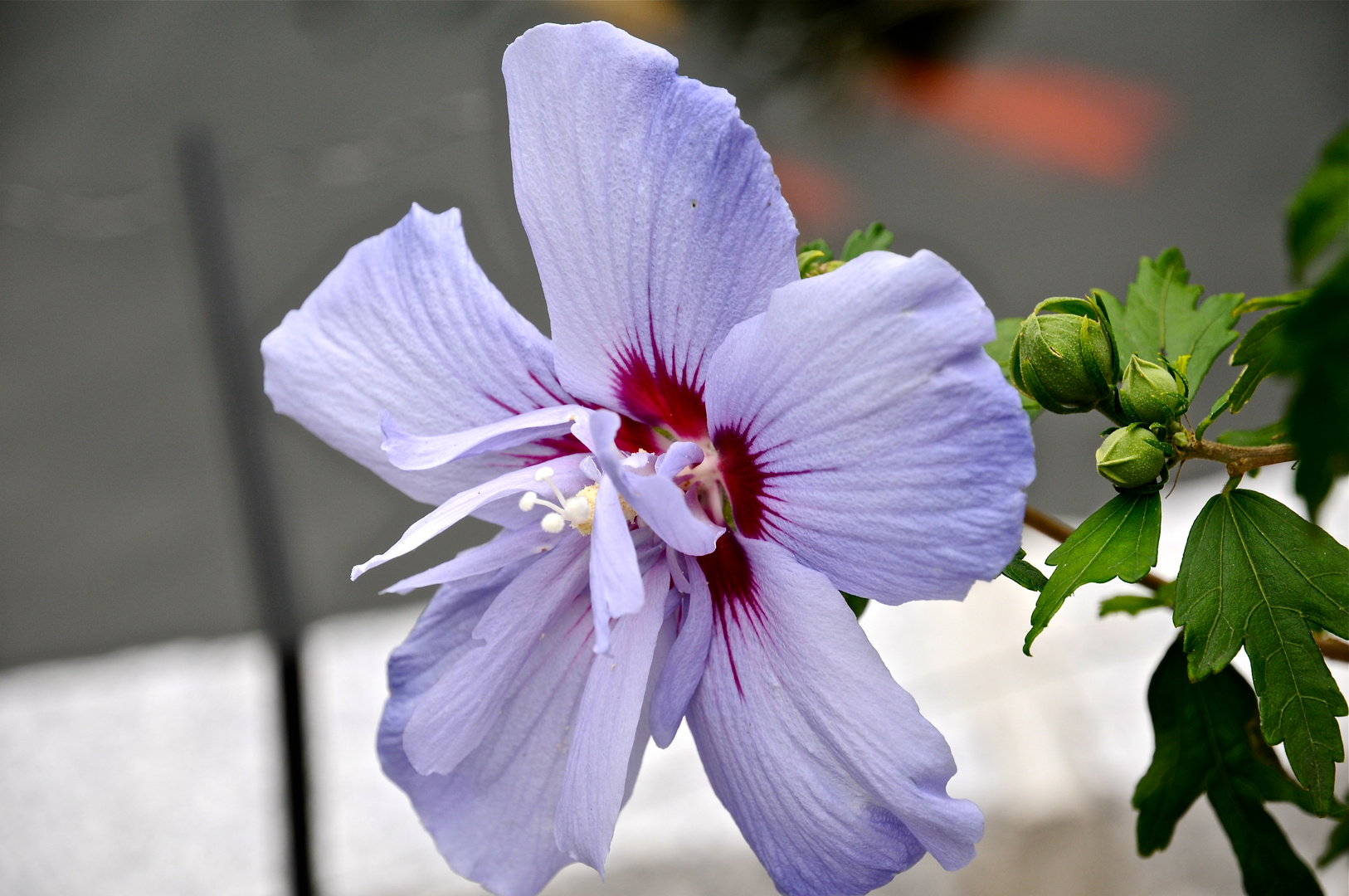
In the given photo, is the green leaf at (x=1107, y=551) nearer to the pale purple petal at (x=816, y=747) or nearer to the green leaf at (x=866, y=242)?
the pale purple petal at (x=816, y=747)

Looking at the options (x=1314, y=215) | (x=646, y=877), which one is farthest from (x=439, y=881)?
(x=1314, y=215)

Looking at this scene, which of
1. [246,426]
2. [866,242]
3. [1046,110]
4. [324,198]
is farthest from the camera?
[1046,110]

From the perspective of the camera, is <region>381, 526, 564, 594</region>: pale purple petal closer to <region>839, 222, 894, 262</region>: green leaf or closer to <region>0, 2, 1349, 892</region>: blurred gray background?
<region>839, 222, 894, 262</region>: green leaf

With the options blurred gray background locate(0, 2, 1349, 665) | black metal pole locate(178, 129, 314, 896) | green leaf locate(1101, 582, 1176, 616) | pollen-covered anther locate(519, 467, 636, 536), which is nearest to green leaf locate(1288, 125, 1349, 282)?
pollen-covered anther locate(519, 467, 636, 536)

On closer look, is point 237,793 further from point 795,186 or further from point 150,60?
point 150,60

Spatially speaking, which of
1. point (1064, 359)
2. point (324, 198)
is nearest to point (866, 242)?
point (1064, 359)

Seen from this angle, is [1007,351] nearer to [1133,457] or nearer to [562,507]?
[1133,457]
